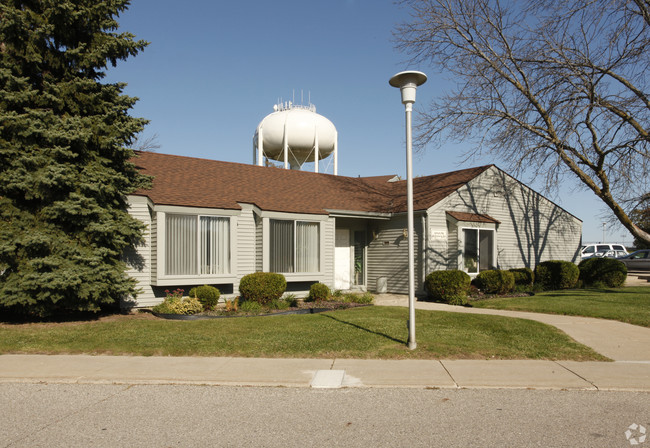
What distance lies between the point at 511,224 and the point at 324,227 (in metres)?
8.78

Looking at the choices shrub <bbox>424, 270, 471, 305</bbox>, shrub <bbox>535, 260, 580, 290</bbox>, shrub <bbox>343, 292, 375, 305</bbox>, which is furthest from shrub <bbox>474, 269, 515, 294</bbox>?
shrub <bbox>343, 292, 375, 305</bbox>

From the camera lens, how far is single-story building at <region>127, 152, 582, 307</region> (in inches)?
530

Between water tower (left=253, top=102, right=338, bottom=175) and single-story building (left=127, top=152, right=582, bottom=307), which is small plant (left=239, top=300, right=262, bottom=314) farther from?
water tower (left=253, top=102, right=338, bottom=175)

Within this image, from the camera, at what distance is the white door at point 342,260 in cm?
1844

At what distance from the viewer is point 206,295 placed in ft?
42.4

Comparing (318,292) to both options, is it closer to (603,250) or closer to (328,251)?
(328,251)

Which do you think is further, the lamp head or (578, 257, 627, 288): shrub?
(578, 257, 627, 288): shrub

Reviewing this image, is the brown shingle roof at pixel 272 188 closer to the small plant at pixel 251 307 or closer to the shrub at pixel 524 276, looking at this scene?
the small plant at pixel 251 307

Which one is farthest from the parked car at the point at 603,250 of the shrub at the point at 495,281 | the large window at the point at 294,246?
the large window at the point at 294,246

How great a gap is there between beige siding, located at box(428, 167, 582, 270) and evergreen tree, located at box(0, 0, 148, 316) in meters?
10.6

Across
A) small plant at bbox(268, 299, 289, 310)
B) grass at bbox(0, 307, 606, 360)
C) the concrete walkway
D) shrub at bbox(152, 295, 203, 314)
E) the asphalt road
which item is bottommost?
the asphalt road

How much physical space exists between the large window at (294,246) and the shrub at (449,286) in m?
3.86

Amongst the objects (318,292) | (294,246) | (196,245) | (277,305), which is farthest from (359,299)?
(196,245)

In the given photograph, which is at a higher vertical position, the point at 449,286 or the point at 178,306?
the point at 449,286
